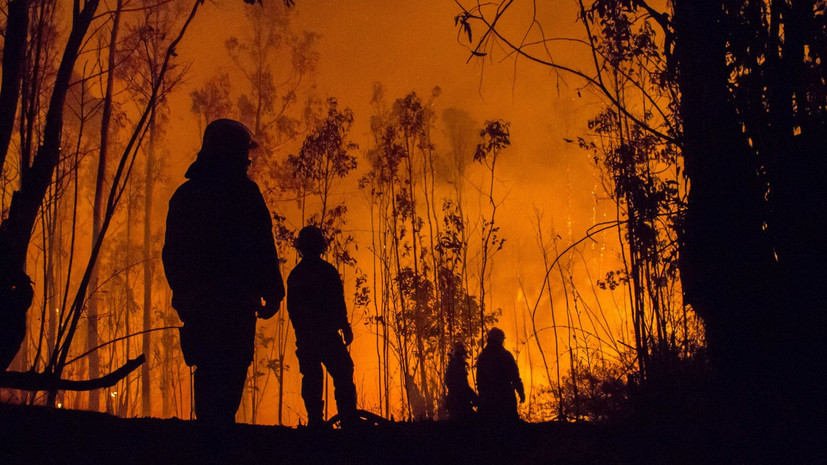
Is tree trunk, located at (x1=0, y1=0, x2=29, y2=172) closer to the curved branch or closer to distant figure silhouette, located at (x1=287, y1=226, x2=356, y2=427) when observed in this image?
the curved branch

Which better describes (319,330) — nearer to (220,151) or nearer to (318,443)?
(318,443)

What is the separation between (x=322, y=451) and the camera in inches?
115

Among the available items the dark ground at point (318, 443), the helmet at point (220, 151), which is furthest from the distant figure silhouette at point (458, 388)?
the helmet at point (220, 151)

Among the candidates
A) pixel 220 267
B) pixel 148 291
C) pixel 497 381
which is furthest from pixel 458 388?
pixel 148 291

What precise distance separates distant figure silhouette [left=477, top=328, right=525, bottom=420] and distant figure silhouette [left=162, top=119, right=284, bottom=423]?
380 cm

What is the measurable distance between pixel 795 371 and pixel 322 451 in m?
2.44

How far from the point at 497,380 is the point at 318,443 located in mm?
3007

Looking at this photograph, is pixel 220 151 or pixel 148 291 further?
pixel 148 291

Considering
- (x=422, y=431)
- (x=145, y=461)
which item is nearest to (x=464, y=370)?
(x=422, y=431)

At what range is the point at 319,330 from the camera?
3.86 meters

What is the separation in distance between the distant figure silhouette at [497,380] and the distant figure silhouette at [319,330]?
2.18 m

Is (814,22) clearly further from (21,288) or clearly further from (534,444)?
(21,288)

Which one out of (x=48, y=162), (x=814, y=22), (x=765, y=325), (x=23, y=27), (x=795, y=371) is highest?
(x=814, y=22)

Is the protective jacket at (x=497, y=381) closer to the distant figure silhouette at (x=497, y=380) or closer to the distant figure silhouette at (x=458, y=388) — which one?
the distant figure silhouette at (x=497, y=380)
